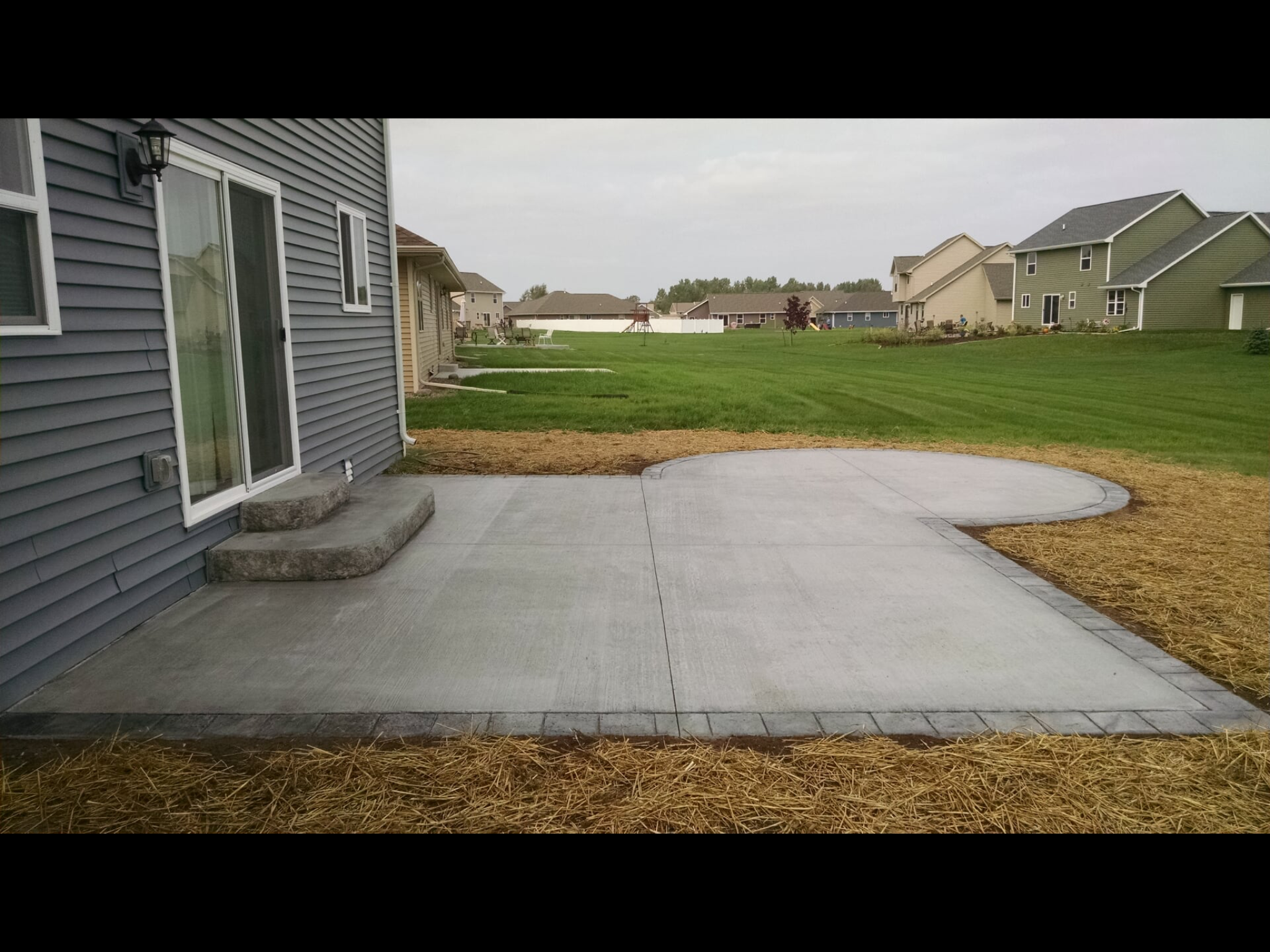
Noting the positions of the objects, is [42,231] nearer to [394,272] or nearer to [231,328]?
[231,328]

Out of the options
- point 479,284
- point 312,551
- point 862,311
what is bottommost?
point 312,551

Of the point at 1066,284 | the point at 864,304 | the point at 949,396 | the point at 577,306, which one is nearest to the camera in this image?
the point at 949,396

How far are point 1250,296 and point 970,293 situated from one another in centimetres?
1602

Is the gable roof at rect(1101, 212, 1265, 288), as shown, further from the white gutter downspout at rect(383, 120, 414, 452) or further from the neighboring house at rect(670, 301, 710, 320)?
the neighboring house at rect(670, 301, 710, 320)

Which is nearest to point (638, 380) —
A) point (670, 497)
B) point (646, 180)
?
point (646, 180)

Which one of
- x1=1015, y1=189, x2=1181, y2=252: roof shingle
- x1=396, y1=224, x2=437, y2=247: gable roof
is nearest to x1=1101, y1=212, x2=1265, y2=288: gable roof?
x1=1015, y1=189, x2=1181, y2=252: roof shingle

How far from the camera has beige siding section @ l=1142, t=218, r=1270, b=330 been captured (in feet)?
103

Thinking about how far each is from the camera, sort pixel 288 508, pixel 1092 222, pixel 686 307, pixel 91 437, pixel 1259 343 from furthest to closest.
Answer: pixel 686 307
pixel 1092 222
pixel 1259 343
pixel 288 508
pixel 91 437

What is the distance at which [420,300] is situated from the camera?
18.9 m

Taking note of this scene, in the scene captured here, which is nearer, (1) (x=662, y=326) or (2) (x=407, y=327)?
(2) (x=407, y=327)

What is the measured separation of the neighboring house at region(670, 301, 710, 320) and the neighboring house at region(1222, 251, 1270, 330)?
5659 centimetres

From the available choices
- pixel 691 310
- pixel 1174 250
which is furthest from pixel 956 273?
pixel 691 310
